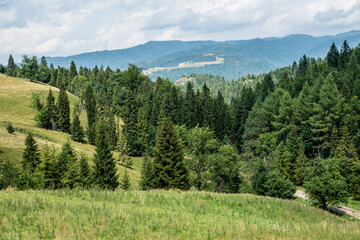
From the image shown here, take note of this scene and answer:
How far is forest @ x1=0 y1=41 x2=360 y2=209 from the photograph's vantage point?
126 feet

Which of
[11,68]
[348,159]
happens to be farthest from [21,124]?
[11,68]

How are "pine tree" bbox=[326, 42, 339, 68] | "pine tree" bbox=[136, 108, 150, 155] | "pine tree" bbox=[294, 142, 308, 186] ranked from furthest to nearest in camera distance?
"pine tree" bbox=[326, 42, 339, 68] → "pine tree" bbox=[136, 108, 150, 155] → "pine tree" bbox=[294, 142, 308, 186]

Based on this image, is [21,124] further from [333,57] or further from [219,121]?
[333,57]

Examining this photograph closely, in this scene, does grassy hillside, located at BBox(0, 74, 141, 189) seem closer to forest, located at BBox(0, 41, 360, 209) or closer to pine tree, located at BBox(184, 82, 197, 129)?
forest, located at BBox(0, 41, 360, 209)

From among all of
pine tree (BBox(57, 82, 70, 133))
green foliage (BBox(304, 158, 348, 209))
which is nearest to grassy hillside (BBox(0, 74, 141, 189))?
pine tree (BBox(57, 82, 70, 133))

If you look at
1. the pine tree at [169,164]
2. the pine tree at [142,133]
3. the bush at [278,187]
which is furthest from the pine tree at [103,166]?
the pine tree at [142,133]

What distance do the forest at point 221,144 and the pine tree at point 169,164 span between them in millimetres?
151

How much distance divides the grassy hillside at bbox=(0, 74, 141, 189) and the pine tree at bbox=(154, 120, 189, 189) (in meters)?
12.8

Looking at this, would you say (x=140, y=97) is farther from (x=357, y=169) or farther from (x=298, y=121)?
(x=357, y=169)

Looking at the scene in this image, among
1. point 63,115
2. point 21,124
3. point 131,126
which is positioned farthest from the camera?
point 63,115

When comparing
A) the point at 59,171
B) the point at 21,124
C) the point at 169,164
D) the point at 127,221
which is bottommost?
the point at 59,171

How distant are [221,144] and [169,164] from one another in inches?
1649

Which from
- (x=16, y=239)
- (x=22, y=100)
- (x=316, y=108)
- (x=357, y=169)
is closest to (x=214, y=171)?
(x=357, y=169)

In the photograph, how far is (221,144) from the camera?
3113 inches
